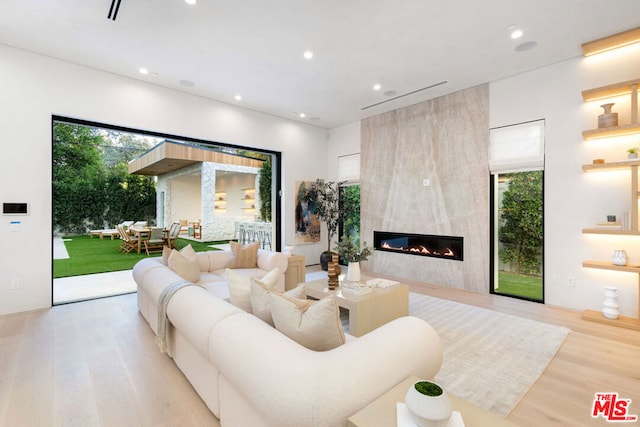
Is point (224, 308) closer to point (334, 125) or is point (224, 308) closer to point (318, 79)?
point (318, 79)

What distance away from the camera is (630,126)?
332 cm

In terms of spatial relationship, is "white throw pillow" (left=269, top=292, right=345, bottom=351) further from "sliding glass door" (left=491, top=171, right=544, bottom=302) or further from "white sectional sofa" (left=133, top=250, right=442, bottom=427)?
"sliding glass door" (left=491, top=171, right=544, bottom=302)

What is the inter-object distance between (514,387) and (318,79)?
4355mm

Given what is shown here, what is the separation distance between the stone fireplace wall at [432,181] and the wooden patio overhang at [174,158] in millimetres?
4713

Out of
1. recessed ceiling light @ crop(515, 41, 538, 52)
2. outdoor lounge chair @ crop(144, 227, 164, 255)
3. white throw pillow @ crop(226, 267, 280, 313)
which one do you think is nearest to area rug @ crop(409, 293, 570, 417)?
white throw pillow @ crop(226, 267, 280, 313)

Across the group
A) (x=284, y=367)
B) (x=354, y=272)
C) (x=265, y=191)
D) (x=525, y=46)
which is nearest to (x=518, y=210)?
(x=525, y=46)

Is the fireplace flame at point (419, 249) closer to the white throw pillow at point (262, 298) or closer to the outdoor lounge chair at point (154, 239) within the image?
the white throw pillow at point (262, 298)

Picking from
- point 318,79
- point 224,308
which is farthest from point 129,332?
point 318,79

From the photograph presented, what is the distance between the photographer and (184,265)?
343 cm

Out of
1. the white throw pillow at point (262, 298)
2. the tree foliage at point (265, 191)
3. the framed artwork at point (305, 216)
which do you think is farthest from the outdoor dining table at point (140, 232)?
the white throw pillow at point (262, 298)

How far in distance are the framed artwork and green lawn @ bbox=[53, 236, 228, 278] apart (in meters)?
3.67

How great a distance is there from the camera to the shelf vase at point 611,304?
11.3ft

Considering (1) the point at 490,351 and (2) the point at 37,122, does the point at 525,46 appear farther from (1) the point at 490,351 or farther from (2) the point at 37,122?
(2) the point at 37,122

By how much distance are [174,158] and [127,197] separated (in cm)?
157
